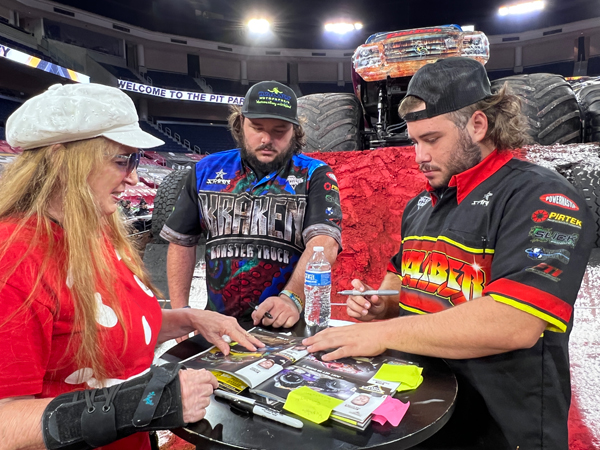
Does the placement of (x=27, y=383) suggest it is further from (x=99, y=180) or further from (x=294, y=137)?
(x=294, y=137)

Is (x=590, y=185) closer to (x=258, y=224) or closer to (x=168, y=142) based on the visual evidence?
(x=258, y=224)

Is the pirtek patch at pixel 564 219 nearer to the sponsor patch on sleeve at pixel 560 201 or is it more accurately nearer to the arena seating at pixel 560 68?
the sponsor patch on sleeve at pixel 560 201

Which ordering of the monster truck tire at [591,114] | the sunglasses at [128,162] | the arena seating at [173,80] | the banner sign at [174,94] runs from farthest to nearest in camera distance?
1. the arena seating at [173,80]
2. the banner sign at [174,94]
3. the monster truck tire at [591,114]
4. the sunglasses at [128,162]

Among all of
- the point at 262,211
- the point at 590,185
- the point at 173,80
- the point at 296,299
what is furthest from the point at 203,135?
the point at 296,299

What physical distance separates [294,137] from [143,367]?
4.68ft

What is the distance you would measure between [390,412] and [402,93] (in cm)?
329

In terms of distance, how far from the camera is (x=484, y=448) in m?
1.26

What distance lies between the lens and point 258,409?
929 mm

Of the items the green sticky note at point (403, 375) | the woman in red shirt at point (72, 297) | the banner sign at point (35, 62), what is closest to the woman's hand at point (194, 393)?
the woman in red shirt at point (72, 297)

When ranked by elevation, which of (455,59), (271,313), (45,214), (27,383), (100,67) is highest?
(100,67)

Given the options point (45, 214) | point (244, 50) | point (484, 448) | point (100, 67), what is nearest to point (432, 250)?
point (484, 448)

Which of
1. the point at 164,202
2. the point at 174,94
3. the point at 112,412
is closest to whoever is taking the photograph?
the point at 112,412

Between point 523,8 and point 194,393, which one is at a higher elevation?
point 523,8

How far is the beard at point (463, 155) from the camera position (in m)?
1.38
